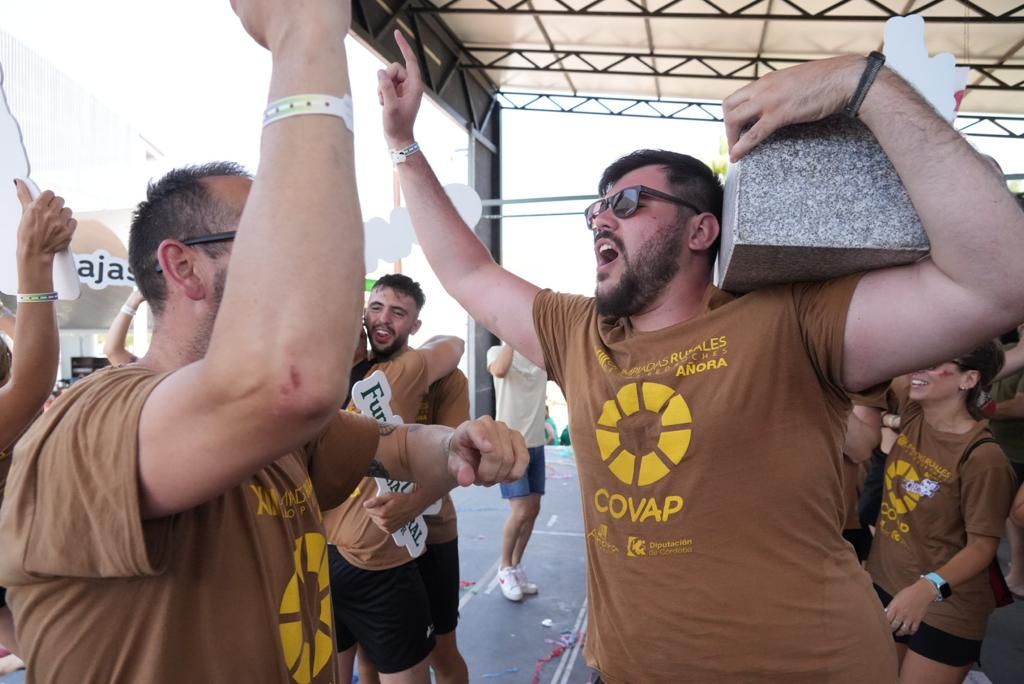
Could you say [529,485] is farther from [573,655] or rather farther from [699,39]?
[699,39]

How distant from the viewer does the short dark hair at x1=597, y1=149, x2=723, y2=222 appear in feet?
5.86

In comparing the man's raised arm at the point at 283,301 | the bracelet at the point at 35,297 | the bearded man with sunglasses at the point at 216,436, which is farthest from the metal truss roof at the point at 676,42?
the man's raised arm at the point at 283,301

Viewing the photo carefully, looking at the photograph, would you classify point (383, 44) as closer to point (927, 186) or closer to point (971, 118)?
point (927, 186)

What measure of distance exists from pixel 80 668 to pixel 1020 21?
1059cm

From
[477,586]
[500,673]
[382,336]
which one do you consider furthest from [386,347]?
[477,586]

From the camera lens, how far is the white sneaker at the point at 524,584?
4922 millimetres

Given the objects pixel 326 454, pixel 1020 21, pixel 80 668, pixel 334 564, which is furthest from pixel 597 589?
pixel 1020 21

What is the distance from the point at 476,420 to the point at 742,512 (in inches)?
24.4

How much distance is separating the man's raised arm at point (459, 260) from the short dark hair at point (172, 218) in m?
0.85

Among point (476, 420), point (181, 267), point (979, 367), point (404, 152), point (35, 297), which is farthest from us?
point (979, 367)

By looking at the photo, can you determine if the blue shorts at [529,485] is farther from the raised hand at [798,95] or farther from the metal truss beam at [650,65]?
the metal truss beam at [650,65]

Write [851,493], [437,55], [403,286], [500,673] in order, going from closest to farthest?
[403,286]
[851,493]
[500,673]
[437,55]

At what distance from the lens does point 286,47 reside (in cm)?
79

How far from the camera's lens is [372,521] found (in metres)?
2.75
